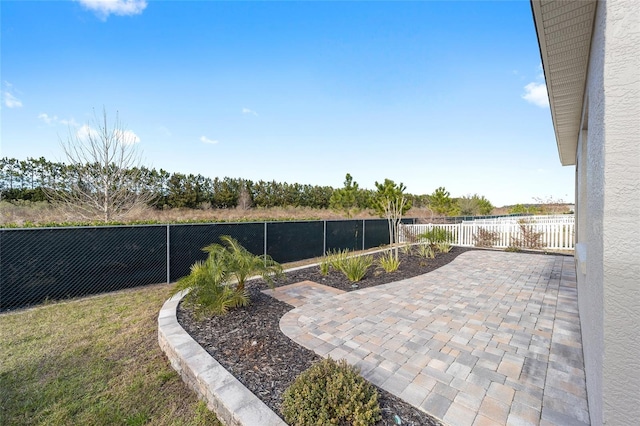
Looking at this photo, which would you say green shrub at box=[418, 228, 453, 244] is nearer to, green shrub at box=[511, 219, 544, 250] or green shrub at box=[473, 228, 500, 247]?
green shrub at box=[473, 228, 500, 247]

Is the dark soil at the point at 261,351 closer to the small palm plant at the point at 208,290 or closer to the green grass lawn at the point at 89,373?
the small palm plant at the point at 208,290

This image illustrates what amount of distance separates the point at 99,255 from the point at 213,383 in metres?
4.46

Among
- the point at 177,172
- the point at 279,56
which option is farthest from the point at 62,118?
the point at 177,172

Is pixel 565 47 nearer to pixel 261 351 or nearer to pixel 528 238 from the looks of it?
pixel 261 351

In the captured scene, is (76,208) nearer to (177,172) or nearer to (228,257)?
(228,257)

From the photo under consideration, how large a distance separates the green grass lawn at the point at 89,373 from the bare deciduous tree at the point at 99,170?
5.03 m

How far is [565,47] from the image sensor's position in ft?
6.73

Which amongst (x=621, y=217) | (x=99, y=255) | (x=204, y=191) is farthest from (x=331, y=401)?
(x=204, y=191)

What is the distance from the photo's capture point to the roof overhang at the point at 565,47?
165cm

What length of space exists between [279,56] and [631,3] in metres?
8.37

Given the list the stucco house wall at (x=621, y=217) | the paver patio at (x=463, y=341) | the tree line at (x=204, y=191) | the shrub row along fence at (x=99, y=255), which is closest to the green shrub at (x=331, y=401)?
the paver patio at (x=463, y=341)

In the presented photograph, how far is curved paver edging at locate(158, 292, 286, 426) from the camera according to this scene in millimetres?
1714

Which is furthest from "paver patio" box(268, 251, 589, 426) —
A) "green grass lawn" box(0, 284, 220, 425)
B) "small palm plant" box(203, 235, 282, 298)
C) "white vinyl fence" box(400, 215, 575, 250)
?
"white vinyl fence" box(400, 215, 575, 250)

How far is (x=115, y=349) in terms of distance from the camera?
9.39 ft
